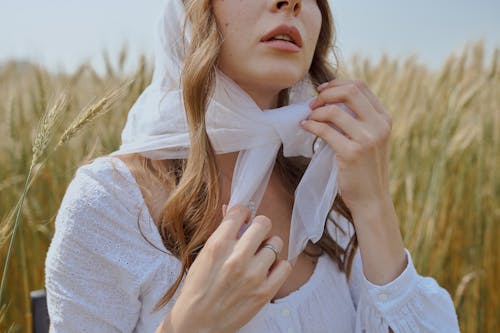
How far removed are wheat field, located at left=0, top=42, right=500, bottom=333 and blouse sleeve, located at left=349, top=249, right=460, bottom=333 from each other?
553 mm

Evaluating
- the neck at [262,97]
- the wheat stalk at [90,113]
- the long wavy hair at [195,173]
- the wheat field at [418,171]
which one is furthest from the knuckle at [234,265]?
the wheat field at [418,171]

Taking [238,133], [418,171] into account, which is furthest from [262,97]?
[418,171]

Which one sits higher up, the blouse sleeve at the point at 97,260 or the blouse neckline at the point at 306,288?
the blouse sleeve at the point at 97,260

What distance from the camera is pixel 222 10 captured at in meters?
1.13

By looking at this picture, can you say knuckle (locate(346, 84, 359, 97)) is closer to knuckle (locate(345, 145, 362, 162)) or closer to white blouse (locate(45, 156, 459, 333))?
knuckle (locate(345, 145, 362, 162))

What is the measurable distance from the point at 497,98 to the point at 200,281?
2121mm

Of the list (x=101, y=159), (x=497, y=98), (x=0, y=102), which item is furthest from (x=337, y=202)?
(x=0, y=102)

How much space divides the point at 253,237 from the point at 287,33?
1.27 ft

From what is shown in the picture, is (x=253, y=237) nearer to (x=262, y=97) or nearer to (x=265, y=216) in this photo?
(x=265, y=216)

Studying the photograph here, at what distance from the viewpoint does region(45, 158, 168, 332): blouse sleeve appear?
112 cm

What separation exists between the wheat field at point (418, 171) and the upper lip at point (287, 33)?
0.56 m

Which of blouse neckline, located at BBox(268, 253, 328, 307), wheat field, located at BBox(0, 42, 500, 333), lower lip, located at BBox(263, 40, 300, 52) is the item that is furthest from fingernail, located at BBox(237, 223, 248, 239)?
wheat field, located at BBox(0, 42, 500, 333)

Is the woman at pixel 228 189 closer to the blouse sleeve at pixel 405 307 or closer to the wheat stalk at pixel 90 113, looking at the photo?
the blouse sleeve at pixel 405 307

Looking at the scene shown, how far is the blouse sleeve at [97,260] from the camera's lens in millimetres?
1122
